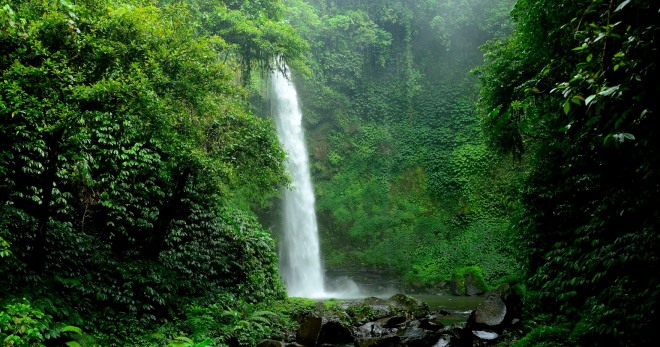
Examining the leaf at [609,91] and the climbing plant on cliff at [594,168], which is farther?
the climbing plant on cliff at [594,168]

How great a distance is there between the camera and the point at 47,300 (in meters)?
5.33

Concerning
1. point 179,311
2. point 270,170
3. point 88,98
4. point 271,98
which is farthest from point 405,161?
point 88,98

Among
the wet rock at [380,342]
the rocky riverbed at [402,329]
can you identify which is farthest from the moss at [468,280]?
the wet rock at [380,342]

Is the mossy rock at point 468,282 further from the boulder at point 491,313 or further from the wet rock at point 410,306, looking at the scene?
the boulder at point 491,313

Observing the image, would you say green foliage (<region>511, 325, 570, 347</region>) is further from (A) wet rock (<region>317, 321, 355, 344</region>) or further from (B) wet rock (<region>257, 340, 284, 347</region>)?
(B) wet rock (<region>257, 340, 284, 347</region>)

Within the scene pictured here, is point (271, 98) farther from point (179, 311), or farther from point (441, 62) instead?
point (179, 311)

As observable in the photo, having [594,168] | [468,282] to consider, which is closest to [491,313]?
[594,168]

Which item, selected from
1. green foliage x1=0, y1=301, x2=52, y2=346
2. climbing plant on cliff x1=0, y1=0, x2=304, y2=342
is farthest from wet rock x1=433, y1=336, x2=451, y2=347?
green foliage x1=0, y1=301, x2=52, y2=346

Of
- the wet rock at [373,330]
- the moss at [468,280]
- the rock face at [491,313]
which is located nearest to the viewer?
the rock face at [491,313]

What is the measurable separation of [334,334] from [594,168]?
237 inches

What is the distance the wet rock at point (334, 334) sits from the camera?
846 cm

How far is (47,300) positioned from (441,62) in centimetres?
2570

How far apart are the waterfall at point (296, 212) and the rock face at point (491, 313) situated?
1022 centimetres

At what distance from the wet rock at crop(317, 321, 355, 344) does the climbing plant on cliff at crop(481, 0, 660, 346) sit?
3974mm
